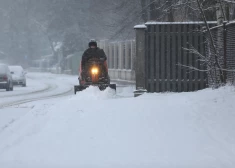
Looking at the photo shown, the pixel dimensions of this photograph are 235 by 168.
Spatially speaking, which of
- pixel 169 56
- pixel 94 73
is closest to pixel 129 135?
pixel 169 56

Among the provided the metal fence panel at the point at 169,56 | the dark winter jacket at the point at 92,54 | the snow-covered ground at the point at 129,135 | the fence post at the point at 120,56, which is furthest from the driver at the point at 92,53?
the fence post at the point at 120,56

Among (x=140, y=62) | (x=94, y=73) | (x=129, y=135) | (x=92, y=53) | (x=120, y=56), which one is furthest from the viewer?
(x=120, y=56)

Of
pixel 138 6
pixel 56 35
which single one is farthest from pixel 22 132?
pixel 56 35

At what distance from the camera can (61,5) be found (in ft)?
197

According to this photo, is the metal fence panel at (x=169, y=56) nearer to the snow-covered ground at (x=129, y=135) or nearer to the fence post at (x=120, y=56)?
the snow-covered ground at (x=129, y=135)

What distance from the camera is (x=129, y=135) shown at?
7668mm

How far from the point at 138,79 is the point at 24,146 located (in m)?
7.29

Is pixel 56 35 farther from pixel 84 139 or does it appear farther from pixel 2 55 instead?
pixel 84 139

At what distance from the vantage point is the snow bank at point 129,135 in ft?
20.8

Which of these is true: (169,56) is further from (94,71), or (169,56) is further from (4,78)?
(4,78)

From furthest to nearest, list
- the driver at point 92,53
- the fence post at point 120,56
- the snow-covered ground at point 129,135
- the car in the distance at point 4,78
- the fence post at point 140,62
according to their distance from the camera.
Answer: the fence post at point 120,56 → the car in the distance at point 4,78 → the driver at point 92,53 → the fence post at point 140,62 → the snow-covered ground at point 129,135

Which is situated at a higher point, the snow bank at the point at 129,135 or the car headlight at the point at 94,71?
the car headlight at the point at 94,71

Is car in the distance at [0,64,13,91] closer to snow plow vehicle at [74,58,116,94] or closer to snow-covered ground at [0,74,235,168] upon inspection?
snow plow vehicle at [74,58,116,94]

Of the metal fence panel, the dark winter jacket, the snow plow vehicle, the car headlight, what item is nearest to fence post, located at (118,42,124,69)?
the dark winter jacket
